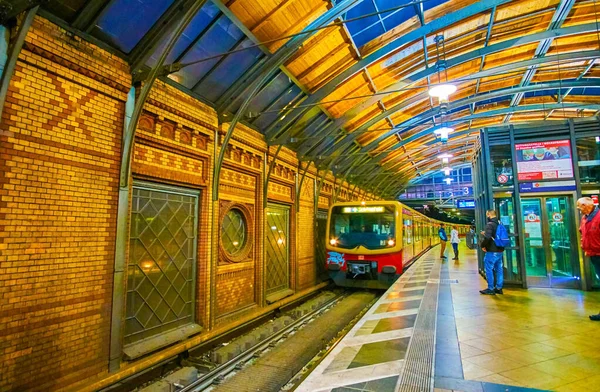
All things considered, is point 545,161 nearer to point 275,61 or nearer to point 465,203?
point 275,61

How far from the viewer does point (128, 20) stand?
4.56 metres

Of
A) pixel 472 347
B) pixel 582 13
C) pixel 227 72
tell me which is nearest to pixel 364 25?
pixel 227 72

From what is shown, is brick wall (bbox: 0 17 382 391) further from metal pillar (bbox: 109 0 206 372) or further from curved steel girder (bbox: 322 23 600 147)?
curved steel girder (bbox: 322 23 600 147)

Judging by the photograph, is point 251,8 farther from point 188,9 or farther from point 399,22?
point 399,22

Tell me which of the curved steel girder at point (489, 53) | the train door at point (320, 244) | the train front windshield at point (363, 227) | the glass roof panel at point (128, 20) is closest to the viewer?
the glass roof panel at point (128, 20)

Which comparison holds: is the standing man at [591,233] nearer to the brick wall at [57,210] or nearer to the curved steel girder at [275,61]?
the curved steel girder at [275,61]

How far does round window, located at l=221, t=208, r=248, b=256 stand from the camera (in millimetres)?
7199

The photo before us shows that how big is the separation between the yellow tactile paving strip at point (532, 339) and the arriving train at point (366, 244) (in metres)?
2.69

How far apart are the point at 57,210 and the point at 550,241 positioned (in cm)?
954

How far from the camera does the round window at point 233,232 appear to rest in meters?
7.20

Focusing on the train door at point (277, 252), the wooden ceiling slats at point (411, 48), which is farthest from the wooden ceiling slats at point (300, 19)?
the train door at point (277, 252)

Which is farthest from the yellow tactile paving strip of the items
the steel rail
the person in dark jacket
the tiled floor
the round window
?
the round window

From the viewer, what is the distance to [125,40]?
15.6ft

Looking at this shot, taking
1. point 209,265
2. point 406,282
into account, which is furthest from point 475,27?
point 209,265
